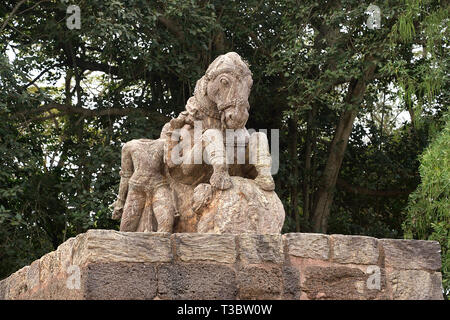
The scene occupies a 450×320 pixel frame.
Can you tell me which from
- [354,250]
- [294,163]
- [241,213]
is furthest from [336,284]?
[294,163]

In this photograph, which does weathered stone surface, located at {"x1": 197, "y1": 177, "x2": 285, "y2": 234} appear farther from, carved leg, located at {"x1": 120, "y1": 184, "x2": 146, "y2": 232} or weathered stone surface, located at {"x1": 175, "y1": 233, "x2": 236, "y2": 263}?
carved leg, located at {"x1": 120, "y1": 184, "x2": 146, "y2": 232}

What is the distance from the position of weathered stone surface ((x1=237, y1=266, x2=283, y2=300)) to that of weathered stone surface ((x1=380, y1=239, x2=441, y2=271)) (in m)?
0.79

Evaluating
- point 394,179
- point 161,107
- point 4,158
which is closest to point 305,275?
point 4,158

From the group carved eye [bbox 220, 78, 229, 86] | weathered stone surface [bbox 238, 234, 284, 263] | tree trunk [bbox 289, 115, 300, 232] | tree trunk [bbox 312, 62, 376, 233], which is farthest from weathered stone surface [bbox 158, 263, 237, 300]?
tree trunk [bbox 312, 62, 376, 233]

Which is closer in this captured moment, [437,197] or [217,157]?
[217,157]

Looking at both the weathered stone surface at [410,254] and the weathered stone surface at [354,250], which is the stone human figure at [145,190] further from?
the weathered stone surface at [410,254]

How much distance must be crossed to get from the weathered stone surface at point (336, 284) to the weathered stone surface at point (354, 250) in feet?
0.22

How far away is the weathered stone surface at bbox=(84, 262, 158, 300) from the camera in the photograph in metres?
5.46

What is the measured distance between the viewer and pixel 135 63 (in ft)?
41.8

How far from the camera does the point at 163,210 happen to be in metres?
6.70

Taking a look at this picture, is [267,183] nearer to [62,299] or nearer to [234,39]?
[62,299]

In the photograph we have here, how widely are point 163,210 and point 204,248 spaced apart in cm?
104

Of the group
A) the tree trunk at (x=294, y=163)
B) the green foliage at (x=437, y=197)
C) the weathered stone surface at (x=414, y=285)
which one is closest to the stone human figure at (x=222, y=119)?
the weathered stone surface at (x=414, y=285)

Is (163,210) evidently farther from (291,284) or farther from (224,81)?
(291,284)
